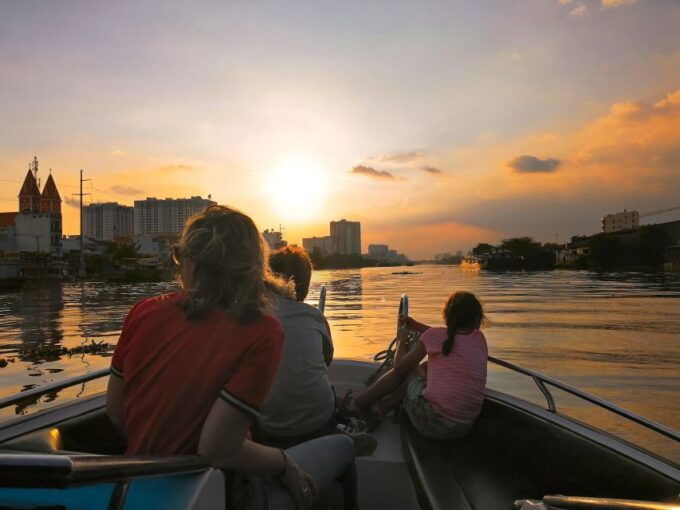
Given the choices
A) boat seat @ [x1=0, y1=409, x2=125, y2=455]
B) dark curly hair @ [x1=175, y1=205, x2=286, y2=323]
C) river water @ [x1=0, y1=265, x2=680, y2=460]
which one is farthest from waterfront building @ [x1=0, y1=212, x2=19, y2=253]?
dark curly hair @ [x1=175, y1=205, x2=286, y2=323]

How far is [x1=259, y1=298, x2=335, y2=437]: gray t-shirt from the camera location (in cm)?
279

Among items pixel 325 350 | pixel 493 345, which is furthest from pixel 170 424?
pixel 493 345

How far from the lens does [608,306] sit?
91.4ft

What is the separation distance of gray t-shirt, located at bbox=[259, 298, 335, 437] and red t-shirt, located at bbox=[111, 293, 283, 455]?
114 cm

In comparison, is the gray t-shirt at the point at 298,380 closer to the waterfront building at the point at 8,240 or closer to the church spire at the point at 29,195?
the waterfront building at the point at 8,240

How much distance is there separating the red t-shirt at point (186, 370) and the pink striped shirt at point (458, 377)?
227 centimetres

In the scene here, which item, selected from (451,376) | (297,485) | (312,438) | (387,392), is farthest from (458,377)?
(297,485)

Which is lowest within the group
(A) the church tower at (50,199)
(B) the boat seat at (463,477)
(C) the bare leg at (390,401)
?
(B) the boat seat at (463,477)

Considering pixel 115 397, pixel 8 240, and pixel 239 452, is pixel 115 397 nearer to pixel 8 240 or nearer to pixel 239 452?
pixel 239 452

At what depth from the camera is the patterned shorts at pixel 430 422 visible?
3.55 m

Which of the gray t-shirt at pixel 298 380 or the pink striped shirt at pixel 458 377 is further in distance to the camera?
the pink striped shirt at pixel 458 377

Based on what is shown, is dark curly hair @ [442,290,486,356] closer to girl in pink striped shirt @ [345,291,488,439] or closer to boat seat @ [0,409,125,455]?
girl in pink striped shirt @ [345,291,488,439]

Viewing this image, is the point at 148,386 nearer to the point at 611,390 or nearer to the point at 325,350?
the point at 325,350

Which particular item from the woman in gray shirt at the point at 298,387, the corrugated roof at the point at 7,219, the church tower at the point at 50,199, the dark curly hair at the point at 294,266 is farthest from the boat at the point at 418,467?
the church tower at the point at 50,199
